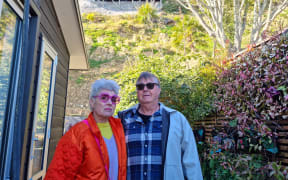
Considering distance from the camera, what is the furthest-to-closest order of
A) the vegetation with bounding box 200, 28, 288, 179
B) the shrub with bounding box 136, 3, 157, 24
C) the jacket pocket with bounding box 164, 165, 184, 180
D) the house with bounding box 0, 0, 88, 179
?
the shrub with bounding box 136, 3, 157, 24, the vegetation with bounding box 200, 28, 288, 179, the jacket pocket with bounding box 164, 165, 184, 180, the house with bounding box 0, 0, 88, 179

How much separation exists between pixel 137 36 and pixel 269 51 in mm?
17233

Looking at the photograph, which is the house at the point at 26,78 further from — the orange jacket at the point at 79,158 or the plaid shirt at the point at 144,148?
the plaid shirt at the point at 144,148

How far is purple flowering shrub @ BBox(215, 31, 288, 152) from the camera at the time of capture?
8.11 ft

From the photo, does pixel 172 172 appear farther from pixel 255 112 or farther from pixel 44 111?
pixel 44 111

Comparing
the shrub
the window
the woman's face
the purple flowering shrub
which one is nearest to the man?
the woman's face

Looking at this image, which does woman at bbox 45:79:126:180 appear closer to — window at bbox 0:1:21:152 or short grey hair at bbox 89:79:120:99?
short grey hair at bbox 89:79:120:99

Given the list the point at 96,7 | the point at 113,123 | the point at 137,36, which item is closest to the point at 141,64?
the point at 113,123

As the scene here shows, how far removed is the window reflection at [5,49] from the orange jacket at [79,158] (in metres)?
0.67

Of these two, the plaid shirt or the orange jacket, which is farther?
the plaid shirt

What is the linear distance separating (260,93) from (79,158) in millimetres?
2225

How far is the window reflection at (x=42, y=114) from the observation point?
2.98m

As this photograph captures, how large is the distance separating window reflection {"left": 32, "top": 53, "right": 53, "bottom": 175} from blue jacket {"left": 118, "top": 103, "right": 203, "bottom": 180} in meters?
1.89

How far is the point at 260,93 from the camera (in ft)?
9.09

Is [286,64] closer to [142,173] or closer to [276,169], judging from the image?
[276,169]
